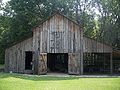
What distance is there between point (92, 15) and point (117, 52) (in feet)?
63.3

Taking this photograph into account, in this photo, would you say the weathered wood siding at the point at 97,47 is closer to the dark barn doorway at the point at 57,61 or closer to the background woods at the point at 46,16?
the background woods at the point at 46,16

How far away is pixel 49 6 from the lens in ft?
118

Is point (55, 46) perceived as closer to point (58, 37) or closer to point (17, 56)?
point (58, 37)

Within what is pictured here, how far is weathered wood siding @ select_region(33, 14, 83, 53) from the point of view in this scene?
88.0ft

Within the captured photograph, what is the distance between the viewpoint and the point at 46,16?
3631 cm

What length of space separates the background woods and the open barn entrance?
5954 mm

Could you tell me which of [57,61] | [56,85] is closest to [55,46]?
[57,61]

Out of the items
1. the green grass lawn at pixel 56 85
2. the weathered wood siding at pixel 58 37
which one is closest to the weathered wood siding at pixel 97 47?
the weathered wood siding at pixel 58 37

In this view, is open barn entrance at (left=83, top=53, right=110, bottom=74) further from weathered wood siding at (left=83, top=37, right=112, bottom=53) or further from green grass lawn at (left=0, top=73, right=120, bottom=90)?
green grass lawn at (left=0, top=73, right=120, bottom=90)

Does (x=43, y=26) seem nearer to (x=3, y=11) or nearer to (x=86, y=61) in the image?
(x=86, y=61)

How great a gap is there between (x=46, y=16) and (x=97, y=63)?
9.09m

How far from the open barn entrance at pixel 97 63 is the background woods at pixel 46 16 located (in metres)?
5.95

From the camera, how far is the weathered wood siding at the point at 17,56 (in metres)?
27.2

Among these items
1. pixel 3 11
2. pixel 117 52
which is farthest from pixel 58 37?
pixel 3 11
